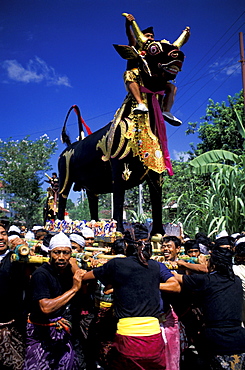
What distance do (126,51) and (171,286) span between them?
13.4 feet

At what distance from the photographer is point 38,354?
280cm

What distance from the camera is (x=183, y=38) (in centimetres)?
575

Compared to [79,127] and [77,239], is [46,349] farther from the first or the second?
[79,127]

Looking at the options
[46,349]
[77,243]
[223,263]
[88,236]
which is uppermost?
[88,236]

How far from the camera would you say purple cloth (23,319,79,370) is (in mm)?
2783

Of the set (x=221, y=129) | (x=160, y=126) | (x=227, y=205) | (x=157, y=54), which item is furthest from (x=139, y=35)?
(x=221, y=129)

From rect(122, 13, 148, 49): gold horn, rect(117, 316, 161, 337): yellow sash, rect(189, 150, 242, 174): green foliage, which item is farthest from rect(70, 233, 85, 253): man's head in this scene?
rect(189, 150, 242, 174): green foliage

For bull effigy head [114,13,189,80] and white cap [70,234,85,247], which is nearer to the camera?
white cap [70,234,85,247]

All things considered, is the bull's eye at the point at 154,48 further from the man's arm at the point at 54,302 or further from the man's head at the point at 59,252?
the man's arm at the point at 54,302

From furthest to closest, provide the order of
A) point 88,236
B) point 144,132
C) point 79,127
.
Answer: point 79,127 → point 88,236 → point 144,132

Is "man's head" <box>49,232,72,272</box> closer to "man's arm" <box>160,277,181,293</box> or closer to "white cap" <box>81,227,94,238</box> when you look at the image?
"man's arm" <box>160,277,181,293</box>

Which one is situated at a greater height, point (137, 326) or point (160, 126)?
point (160, 126)

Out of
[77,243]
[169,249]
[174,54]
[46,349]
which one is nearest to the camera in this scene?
[46,349]

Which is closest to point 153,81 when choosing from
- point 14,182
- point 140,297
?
point 140,297
